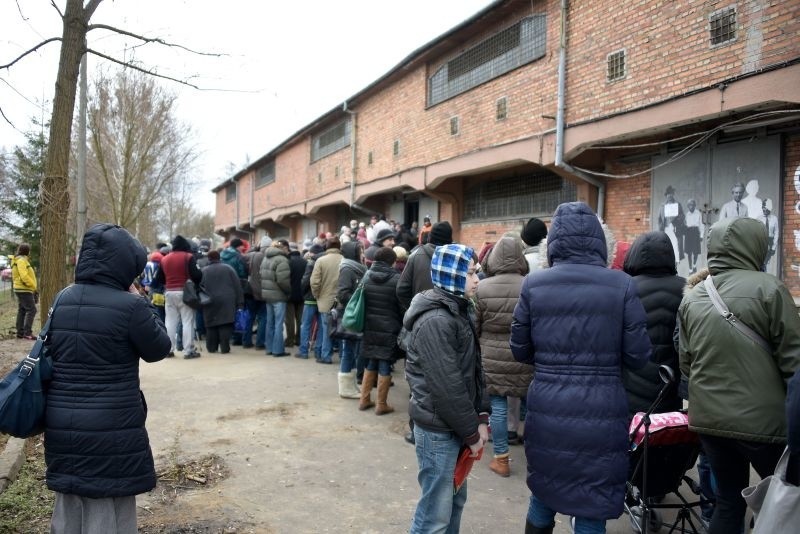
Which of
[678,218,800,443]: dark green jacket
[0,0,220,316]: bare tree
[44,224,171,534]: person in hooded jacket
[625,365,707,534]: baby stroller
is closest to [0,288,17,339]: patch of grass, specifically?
[0,0,220,316]: bare tree

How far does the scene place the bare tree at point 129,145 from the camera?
17422 mm

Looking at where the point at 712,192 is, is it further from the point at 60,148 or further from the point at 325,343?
the point at 60,148

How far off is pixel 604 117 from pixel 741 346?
7261mm

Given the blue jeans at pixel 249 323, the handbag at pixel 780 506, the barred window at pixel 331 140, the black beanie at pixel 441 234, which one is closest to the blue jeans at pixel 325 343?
the blue jeans at pixel 249 323

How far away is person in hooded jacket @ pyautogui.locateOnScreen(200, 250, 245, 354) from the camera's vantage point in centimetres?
988

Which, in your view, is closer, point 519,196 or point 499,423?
point 499,423

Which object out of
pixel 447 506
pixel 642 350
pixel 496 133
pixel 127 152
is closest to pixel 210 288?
pixel 496 133

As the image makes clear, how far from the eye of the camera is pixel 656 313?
159 inches

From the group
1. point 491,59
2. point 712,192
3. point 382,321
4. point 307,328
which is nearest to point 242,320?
point 307,328

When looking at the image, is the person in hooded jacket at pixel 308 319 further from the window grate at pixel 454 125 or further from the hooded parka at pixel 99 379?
the hooded parka at pixel 99 379

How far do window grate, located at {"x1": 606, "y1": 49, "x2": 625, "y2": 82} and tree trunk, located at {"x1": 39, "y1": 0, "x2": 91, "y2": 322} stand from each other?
7917 millimetres

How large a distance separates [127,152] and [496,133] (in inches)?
489

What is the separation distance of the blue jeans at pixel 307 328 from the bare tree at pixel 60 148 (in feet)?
15.1

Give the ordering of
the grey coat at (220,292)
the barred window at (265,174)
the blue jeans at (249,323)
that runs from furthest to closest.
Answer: the barred window at (265,174) → the blue jeans at (249,323) → the grey coat at (220,292)
